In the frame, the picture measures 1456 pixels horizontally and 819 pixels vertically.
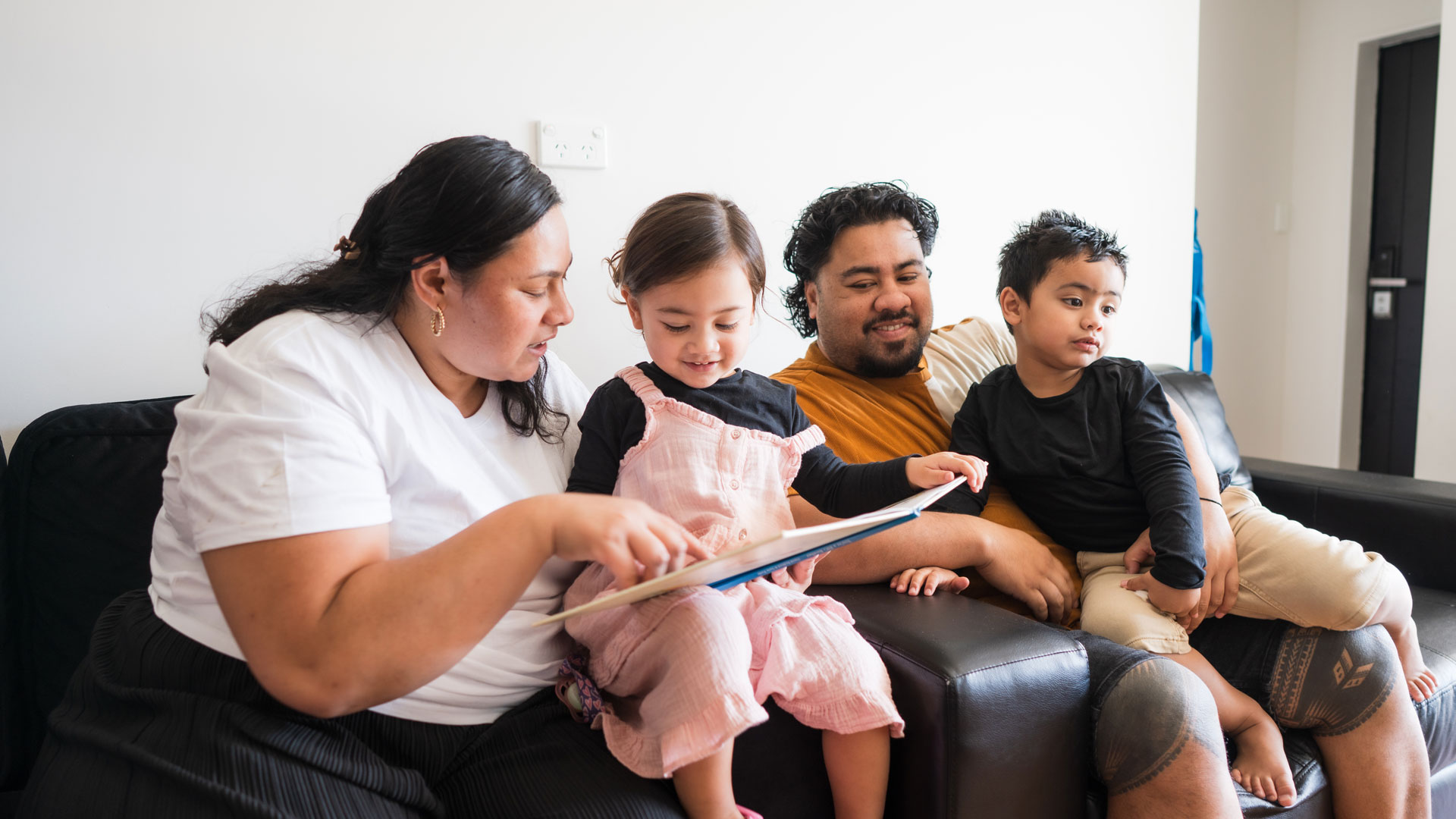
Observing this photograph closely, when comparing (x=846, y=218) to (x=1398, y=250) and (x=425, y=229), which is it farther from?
(x=1398, y=250)

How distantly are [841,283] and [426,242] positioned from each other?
0.91 meters

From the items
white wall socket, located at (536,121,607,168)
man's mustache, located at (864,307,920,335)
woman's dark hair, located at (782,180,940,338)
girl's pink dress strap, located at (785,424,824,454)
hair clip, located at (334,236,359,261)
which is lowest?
girl's pink dress strap, located at (785,424,824,454)

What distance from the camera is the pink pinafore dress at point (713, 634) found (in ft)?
3.01

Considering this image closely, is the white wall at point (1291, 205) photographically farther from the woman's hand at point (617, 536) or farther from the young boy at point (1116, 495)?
the woman's hand at point (617, 536)

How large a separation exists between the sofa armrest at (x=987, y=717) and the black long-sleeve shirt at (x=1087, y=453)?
42 centimetres

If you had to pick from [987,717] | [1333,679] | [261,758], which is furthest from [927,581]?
[261,758]

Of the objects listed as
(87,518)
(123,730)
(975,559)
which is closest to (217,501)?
(123,730)

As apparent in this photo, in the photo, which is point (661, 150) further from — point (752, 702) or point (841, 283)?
point (752, 702)

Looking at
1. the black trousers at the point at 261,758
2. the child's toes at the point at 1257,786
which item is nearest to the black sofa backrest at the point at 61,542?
the black trousers at the point at 261,758

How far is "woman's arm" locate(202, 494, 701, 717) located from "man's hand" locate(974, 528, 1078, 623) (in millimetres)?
724

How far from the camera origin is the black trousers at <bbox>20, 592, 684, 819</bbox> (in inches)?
33.3

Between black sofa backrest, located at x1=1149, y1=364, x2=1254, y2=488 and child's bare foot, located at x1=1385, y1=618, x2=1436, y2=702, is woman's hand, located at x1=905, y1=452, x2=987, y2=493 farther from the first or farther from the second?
black sofa backrest, located at x1=1149, y1=364, x2=1254, y2=488

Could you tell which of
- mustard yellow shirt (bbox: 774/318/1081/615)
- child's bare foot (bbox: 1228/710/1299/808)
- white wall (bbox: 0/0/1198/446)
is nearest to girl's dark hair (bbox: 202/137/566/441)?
white wall (bbox: 0/0/1198/446)

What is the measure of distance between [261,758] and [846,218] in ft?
4.37
